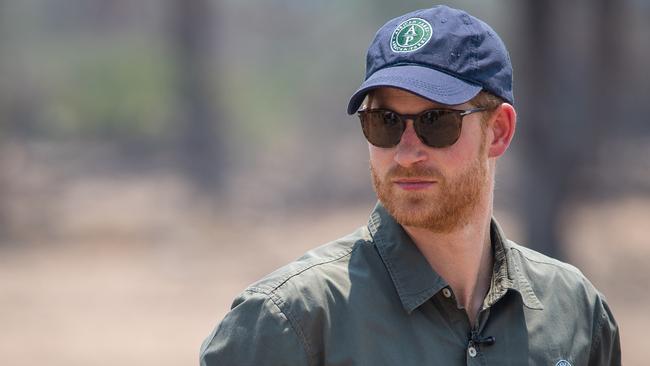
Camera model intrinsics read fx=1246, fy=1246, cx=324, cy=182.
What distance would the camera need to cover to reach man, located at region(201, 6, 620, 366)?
236cm

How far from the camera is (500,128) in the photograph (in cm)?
274

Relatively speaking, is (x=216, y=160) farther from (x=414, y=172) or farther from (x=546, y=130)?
(x=414, y=172)

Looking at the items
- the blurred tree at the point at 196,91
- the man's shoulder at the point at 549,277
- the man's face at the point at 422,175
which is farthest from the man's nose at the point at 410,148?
the blurred tree at the point at 196,91

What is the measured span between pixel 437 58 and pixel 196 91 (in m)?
15.1

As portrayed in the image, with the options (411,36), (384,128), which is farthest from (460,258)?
(411,36)

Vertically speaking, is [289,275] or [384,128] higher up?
[384,128]

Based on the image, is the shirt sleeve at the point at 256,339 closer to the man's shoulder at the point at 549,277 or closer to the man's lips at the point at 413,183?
the man's lips at the point at 413,183

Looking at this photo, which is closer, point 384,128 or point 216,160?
point 384,128

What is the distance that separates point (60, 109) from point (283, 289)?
63.5 ft

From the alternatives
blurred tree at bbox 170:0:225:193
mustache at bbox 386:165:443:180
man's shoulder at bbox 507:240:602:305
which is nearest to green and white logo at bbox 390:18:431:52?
mustache at bbox 386:165:443:180

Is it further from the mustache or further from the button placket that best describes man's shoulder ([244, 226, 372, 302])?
the button placket

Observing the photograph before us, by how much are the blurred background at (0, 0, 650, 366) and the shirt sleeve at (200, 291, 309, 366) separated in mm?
6710

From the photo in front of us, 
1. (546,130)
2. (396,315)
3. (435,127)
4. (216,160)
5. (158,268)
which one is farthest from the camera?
(216,160)

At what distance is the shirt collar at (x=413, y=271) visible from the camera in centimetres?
247
